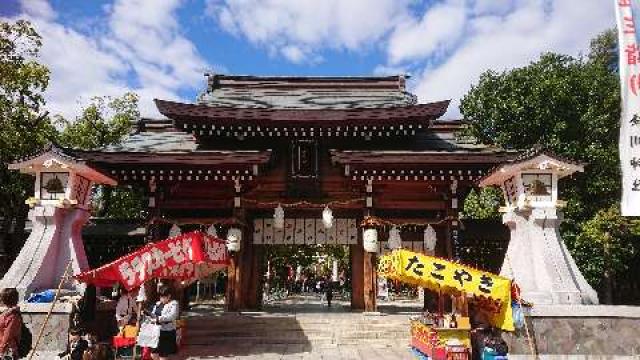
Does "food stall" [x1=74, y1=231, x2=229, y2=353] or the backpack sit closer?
the backpack

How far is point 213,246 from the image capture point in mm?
11742

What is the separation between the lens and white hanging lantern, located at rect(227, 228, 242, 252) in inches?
584

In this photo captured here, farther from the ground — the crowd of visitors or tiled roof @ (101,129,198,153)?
tiled roof @ (101,129,198,153)

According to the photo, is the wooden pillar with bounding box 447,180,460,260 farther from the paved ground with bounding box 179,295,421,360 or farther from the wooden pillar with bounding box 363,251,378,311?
the paved ground with bounding box 179,295,421,360

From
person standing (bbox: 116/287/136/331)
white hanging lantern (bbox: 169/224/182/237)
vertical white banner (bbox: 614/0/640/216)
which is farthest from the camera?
white hanging lantern (bbox: 169/224/182/237)

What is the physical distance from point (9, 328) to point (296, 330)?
8296mm

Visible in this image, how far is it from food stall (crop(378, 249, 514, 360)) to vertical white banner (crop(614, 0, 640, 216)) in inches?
112

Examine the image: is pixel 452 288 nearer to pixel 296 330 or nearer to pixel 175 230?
pixel 296 330

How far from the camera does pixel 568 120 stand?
24.8m

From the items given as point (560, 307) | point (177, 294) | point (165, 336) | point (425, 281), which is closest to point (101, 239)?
point (177, 294)

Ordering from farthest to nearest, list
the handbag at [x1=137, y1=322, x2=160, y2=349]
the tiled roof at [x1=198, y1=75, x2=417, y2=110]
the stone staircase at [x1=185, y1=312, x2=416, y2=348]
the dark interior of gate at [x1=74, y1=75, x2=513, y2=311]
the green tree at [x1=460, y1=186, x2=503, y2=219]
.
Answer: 1. the green tree at [x1=460, y1=186, x2=503, y2=219]
2. the tiled roof at [x1=198, y1=75, x2=417, y2=110]
3. the dark interior of gate at [x1=74, y1=75, x2=513, y2=311]
4. the stone staircase at [x1=185, y1=312, x2=416, y2=348]
5. the handbag at [x1=137, y1=322, x2=160, y2=349]

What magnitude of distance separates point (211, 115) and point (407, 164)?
22.4ft

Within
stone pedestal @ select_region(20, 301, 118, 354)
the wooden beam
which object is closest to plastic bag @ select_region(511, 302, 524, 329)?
the wooden beam

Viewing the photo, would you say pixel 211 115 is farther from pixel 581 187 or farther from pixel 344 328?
pixel 581 187
